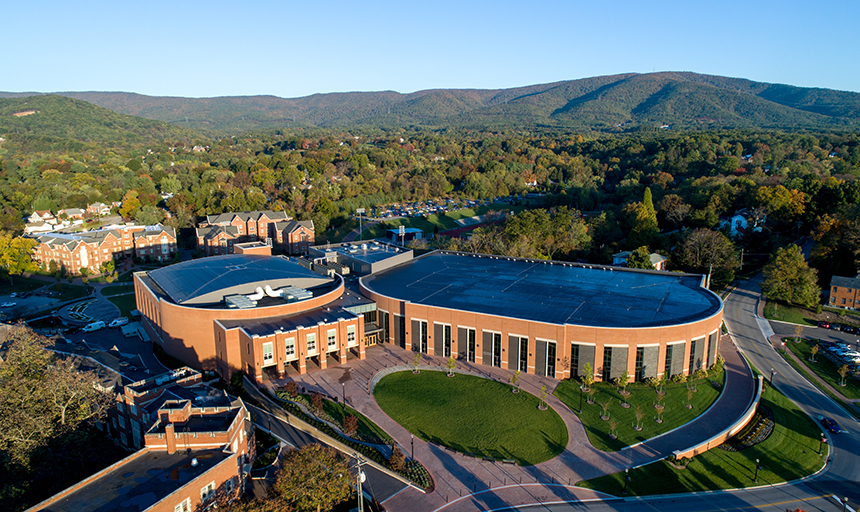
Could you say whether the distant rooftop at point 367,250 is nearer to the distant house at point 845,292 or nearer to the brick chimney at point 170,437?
the brick chimney at point 170,437

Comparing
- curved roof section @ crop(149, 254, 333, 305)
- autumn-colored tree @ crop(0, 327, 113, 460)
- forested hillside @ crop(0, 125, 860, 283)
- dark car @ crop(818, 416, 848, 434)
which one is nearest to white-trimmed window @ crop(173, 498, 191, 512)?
autumn-colored tree @ crop(0, 327, 113, 460)


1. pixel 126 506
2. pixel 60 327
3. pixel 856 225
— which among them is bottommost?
pixel 60 327

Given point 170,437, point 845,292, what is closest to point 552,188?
point 845,292

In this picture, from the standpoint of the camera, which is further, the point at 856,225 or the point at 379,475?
the point at 856,225

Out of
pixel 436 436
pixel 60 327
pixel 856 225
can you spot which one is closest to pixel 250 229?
pixel 60 327

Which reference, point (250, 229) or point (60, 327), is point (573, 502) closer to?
point (60, 327)

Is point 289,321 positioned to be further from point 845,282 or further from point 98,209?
point 98,209
